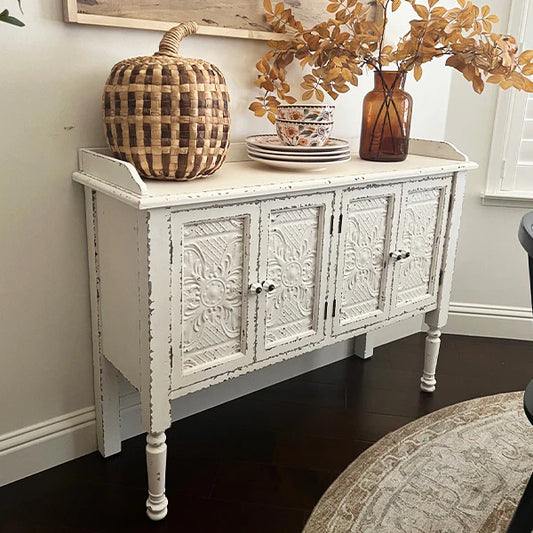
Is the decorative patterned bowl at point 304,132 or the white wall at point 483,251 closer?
the decorative patterned bowl at point 304,132

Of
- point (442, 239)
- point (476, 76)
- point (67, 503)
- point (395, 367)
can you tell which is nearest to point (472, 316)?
point (395, 367)

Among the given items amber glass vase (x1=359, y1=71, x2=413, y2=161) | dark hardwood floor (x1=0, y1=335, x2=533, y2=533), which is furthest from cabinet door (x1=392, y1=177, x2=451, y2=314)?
dark hardwood floor (x1=0, y1=335, x2=533, y2=533)

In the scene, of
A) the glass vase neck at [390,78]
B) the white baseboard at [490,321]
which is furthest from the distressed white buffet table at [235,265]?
the white baseboard at [490,321]

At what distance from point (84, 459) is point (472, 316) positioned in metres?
1.79

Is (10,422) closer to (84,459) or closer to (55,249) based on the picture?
(84,459)

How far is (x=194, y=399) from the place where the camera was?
6.80 feet

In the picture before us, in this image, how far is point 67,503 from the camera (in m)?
1.67

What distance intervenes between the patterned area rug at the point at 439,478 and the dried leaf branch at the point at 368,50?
1064 millimetres

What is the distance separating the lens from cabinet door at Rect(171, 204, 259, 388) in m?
1.46

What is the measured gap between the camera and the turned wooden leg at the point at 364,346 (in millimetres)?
2520

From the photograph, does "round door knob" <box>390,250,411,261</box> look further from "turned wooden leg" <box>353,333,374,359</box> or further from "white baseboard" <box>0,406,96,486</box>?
"white baseboard" <box>0,406,96,486</box>

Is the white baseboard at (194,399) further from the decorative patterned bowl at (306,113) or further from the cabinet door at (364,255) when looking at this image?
the decorative patterned bowl at (306,113)

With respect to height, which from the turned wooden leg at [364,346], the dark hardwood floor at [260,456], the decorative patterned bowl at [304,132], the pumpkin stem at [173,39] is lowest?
the dark hardwood floor at [260,456]

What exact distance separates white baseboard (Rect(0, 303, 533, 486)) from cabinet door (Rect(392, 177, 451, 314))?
50 cm
